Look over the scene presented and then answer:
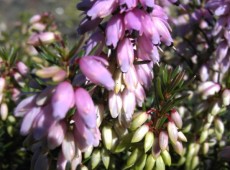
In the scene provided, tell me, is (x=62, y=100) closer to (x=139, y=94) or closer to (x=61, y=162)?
(x=61, y=162)

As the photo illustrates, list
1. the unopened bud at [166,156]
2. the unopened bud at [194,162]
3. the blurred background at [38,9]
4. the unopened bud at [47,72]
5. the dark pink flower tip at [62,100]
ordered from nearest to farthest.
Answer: the dark pink flower tip at [62,100], the unopened bud at [47,72], the unopened bud at [166,156], the unopened bud at [194,162], the blurred background at [38,9]

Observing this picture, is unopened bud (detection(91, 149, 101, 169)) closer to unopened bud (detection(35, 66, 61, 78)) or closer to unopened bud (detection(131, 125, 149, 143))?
unopened bud (detection(131, 125, 149, 143))

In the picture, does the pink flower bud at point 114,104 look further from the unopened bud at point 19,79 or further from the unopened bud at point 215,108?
the unopened bud at point 19,79

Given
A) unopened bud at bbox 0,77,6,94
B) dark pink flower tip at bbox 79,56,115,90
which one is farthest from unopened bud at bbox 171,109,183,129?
unopened bud at bbox 0,77,6,94

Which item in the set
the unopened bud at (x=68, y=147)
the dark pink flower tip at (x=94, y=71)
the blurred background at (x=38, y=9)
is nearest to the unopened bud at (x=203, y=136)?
the unopened bud at (x=68, y=147)

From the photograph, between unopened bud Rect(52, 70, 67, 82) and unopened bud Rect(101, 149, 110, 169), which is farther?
unopened bud Rect(101, 149, 110, 169)

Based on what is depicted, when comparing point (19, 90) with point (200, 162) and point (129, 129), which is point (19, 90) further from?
point (200, 162)

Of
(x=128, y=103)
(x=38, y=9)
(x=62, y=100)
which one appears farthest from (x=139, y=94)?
(x=38, y=9)

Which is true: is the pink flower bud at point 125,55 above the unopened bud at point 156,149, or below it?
above

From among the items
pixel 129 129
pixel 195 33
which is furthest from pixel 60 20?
Result: pixel 129 129
